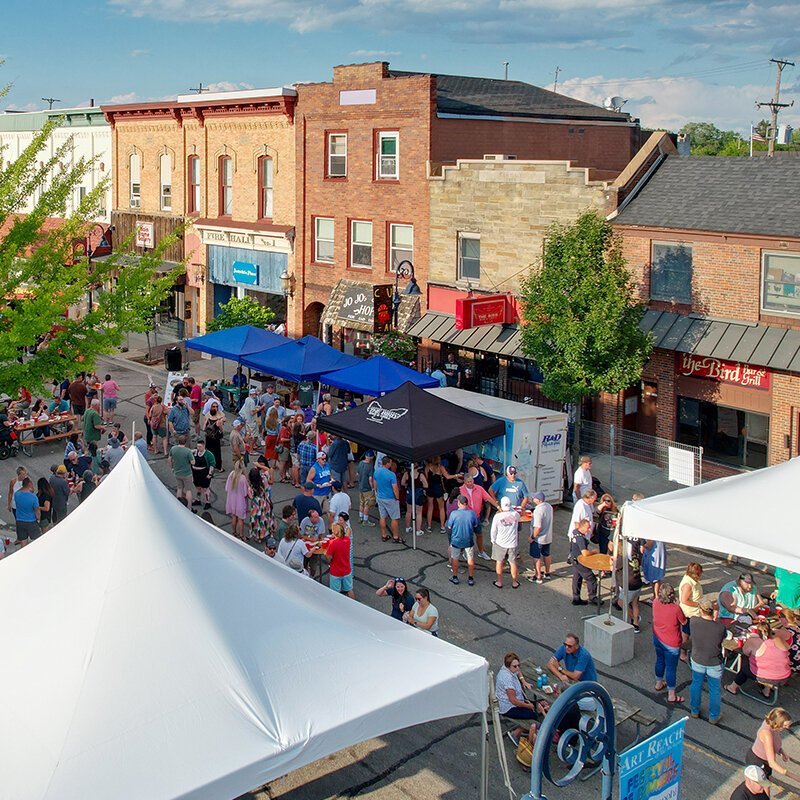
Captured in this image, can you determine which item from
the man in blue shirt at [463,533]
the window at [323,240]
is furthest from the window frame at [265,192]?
the man in blue shirt at [463,533]

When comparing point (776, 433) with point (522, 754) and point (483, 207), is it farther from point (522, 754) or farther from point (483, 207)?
point (522, 754)

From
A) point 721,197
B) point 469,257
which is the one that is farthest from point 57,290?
point 721,197

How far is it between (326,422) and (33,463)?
7.74 metres

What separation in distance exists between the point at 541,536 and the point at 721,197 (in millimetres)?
9997

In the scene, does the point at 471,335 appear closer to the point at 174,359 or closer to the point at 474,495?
the point at 474,495

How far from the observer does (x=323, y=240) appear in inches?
1225

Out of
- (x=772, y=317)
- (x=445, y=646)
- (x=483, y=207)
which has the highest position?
(x=483, y=207)

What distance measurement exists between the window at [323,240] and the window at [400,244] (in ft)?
9.83

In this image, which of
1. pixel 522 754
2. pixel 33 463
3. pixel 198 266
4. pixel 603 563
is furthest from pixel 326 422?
pixel 198 266

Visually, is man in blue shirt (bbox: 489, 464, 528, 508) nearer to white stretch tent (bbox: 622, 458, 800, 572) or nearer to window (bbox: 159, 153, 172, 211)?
white stretch tent (bbox: 622, 458, 800, 572)

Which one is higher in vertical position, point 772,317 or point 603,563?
point 772,317

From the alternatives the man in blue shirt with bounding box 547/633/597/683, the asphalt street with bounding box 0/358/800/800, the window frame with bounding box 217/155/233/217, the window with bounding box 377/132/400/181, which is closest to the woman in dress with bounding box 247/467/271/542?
the asphalt street with bounding box 0/358/800/800

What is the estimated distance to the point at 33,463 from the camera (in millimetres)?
21734

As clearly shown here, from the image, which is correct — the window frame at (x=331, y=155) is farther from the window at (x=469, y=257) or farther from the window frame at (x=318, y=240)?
the window at (x=469, y=257)
